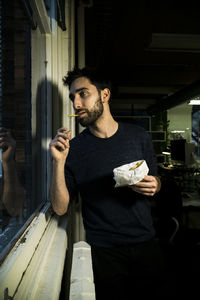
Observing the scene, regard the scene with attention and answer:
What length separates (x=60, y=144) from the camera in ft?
3.59

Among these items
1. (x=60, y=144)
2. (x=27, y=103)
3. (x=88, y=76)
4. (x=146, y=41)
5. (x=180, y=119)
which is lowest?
(x=60, y=144)

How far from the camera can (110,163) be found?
1.42 metres

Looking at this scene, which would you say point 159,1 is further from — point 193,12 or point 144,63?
point 144,63

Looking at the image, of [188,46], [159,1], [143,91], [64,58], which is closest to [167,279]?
[64,58]

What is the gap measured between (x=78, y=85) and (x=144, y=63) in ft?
11.6

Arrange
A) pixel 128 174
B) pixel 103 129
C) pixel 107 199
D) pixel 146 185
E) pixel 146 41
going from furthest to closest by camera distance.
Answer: pixel 146 41 → pixel 103 129 → pixel 107 199 → pixel 146 185 → pixel 128 174

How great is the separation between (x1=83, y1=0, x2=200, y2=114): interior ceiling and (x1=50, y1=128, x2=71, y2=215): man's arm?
179 centimetres

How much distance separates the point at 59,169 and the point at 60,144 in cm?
17

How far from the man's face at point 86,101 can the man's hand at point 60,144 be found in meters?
0.33

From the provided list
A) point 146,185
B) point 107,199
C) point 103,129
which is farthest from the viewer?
point 103,129

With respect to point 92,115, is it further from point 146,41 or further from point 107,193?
point 146,41

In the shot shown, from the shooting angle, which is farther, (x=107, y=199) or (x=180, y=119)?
(x=180, y=119)

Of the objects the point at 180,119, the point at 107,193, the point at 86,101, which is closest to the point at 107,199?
the point at 107,193

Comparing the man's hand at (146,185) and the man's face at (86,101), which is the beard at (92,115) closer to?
the man's face at (86,101)
